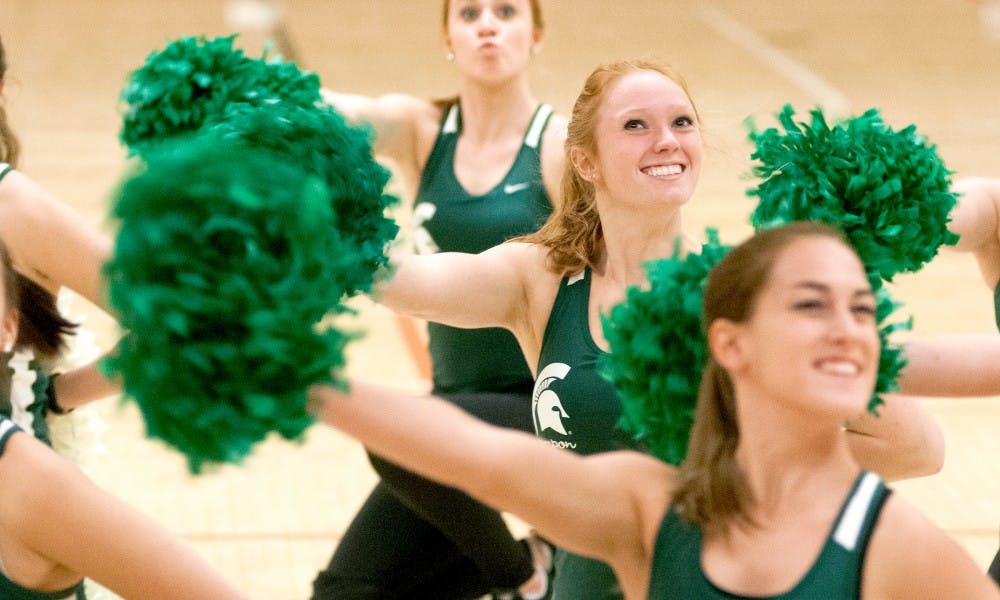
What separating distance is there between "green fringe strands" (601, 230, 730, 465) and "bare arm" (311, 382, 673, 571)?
113mm

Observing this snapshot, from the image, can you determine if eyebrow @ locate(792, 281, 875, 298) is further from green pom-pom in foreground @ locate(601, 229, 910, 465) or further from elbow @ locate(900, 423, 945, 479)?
elbow @ locate(900, 423, 945, 479)

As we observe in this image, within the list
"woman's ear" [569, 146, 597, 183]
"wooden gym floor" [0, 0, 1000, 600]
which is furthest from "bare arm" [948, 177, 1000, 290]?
"woman's ear" [569, 146, 597, 183]

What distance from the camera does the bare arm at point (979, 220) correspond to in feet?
9.52

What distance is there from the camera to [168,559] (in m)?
2.16

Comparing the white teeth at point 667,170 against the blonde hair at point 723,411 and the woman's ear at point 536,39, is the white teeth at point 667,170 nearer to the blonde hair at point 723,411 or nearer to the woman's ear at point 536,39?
the blonde hair at point 723,411

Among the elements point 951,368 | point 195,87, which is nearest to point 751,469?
point 951,368

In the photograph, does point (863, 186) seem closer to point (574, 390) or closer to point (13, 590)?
point (574, 390)

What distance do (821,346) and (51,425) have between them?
1742 mm

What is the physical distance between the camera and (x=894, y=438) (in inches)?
99.3

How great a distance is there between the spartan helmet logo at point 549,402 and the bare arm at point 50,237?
78 centimetres

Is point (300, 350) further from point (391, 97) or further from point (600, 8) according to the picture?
point (600, 8)

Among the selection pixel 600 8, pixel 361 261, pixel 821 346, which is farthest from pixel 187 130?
pixel 600 8

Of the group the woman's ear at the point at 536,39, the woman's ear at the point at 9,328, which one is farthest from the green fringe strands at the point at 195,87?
the woman's ear at the point at 536,39

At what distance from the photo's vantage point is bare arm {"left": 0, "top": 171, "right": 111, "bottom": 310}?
2.58m
